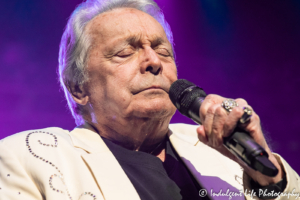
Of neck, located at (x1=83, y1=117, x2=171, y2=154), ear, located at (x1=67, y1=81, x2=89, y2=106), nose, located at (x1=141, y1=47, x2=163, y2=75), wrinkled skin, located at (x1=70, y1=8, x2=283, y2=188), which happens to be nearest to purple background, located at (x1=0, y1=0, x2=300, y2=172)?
ear, located at (x1=67, y1=81, x2=89, y2=106)

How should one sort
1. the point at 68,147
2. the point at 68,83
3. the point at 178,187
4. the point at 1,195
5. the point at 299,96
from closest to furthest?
1. the point at 1,195
2. the point at 68,147
3. the point at 178,187
4. the point at 68,83
5. the point at 299,96

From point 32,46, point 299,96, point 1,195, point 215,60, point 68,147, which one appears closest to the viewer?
point 1,195

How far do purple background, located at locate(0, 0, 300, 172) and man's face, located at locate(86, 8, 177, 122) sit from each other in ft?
2.51

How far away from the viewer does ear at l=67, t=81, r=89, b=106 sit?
1.80 metres

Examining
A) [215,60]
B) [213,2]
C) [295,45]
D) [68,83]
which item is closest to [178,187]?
[68,83]

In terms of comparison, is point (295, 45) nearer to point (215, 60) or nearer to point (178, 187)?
point (215, 60)

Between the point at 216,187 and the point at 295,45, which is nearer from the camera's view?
the point at 216,187

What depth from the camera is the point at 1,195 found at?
114 cm

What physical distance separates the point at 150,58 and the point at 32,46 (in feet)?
4.13

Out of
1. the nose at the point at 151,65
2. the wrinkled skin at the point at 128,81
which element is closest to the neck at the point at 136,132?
the wrinkled skin at the point at 128,81

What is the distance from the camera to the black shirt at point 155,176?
1.45 metres

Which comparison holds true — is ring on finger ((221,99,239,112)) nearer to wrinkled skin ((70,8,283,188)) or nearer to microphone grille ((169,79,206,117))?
microphone grille ((169,79,206,117))

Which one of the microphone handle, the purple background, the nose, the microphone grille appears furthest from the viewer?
the purple background

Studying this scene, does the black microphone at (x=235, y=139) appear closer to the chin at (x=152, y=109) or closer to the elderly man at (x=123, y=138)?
the elderly man at (x=123, y=138)
